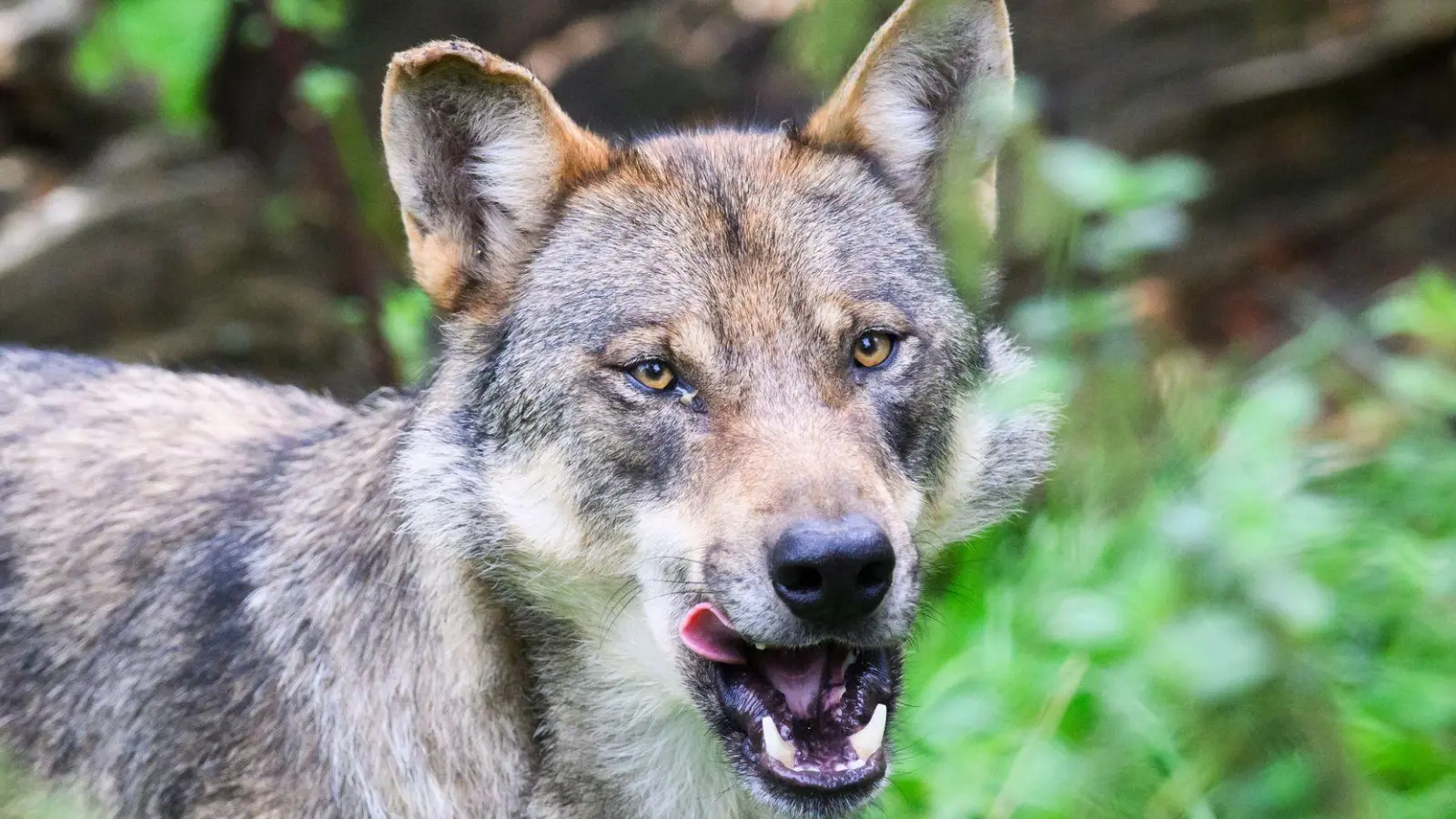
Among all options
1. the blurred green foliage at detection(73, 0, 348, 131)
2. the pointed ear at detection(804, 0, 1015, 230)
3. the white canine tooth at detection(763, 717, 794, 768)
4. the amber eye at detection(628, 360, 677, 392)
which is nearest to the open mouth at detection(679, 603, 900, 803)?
the white canine tooth at detection(763, 717, 794, 768)

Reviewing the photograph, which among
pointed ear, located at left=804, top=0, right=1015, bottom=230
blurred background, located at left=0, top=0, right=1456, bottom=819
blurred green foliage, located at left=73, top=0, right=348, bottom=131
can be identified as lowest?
blurred background, located at left=0, top=0, right=1456, bottom=819

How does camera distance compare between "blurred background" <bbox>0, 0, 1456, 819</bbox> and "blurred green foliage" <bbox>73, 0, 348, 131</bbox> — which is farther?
"blurred green foliage" <bbox>73, 0, 348, 131</bbox>

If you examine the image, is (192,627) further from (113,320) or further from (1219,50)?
(1219,50)

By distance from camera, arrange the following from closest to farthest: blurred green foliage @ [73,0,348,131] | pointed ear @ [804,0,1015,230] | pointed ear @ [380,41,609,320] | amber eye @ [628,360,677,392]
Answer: amber eye @ [628,360,677,392], pointed ear @ [380,41,609,320], pointed ear @ [804,0,1015,230], blurred green foliage @ [73,0,348,131]

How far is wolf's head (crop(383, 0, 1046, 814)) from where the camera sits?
9.55 ft

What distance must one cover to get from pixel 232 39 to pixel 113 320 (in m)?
1.67

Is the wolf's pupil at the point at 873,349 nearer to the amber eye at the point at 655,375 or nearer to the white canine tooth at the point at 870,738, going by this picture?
the amber eye at the point at 655,375

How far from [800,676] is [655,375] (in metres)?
0.76

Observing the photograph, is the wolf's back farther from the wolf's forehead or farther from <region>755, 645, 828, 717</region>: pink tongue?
<region>755, 645, 828, 717</region>: pink tongue

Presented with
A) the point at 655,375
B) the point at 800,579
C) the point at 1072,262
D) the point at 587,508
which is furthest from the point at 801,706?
the point at 1072,262

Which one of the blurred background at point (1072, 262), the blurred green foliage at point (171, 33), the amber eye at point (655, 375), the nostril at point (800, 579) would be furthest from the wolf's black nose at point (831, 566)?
the blurred green foliage at point (171, 33)

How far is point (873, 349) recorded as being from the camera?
3.33 m

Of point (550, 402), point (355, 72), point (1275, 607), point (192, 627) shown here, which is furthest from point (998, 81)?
point (355, 72)

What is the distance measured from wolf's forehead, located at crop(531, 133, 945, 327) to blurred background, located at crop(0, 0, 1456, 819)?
28 cm
